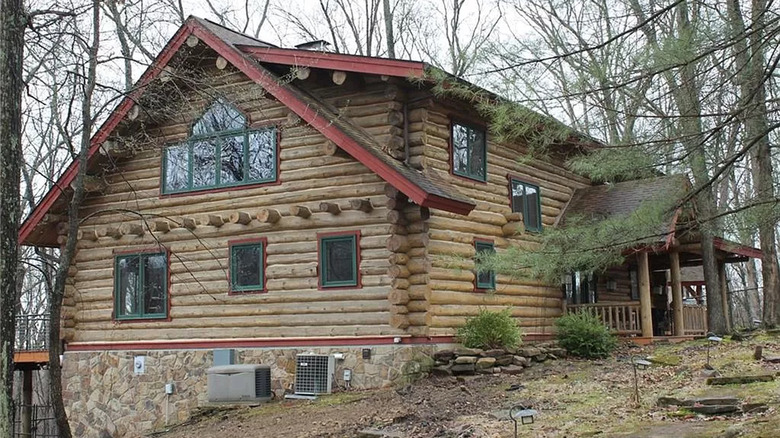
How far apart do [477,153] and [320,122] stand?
12.2ft

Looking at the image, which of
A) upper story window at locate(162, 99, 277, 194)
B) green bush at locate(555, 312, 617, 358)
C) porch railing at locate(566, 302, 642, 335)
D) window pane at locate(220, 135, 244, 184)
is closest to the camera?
upper story window at locate(162, 99, 277, 194)

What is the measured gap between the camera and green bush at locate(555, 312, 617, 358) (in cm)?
1688

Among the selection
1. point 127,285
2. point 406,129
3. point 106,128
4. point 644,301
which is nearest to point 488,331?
point 406,129

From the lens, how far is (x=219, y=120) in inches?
680

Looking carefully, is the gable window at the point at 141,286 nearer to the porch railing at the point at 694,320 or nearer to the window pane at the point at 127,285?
the window pane at the point at 127,285

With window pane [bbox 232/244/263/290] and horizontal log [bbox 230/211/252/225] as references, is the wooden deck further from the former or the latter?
horizontal log [bbox 230/211/252/225]

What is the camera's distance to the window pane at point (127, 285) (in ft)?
58.6

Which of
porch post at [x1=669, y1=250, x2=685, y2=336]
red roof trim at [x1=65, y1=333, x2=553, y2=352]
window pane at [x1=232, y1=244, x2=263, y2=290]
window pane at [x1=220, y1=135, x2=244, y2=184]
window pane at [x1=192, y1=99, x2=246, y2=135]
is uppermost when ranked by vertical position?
window pane at [x1=192, y1=99, x2=246, y2=135]

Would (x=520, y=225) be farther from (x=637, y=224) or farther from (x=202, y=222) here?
(x=637, y=224)

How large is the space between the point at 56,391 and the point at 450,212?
23.3ft

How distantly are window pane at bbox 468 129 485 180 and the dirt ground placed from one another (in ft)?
13.2

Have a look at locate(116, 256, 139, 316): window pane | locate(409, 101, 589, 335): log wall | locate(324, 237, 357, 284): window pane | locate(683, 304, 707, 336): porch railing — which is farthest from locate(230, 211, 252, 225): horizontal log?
locate(683, 304, 707, 336): porch railing

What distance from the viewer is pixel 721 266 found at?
24609 millimetres

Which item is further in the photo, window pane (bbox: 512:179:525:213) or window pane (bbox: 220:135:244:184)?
window pane (bbox: 512:179:525:213)
